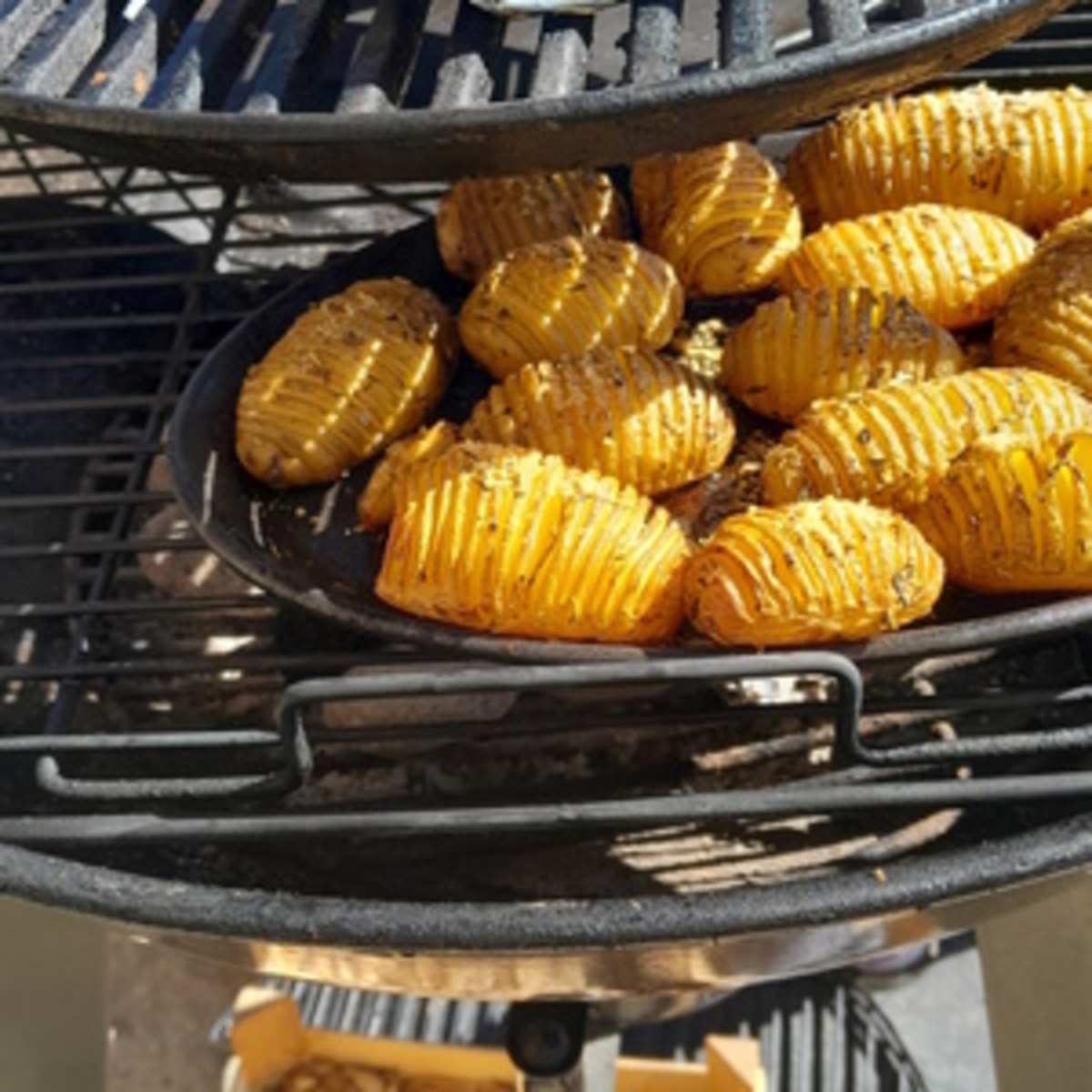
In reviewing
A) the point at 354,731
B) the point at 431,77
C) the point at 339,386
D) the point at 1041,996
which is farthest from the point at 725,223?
the point at 1041,996

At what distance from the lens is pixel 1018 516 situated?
1.23 meters

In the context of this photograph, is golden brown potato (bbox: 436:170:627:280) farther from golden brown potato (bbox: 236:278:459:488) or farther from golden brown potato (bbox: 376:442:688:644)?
golden brown potato (bbox: 376:442:688:644)

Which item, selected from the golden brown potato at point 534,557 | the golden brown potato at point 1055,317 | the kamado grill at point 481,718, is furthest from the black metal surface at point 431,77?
the golden brown potato at point 1055,317

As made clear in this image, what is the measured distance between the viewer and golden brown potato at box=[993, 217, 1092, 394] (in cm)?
144

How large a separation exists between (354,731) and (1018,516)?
0.62 metres

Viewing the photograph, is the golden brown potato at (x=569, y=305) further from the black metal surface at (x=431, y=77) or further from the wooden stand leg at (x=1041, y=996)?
the wooden stand leg at (x=1041, y=996)

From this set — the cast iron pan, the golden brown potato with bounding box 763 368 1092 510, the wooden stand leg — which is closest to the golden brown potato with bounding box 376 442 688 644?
the cast iron pan

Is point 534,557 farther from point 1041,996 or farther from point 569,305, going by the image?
point 1041,996

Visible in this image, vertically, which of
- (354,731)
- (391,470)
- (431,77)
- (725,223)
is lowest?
(354,731)

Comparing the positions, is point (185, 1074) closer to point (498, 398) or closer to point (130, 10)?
point (498, 398)

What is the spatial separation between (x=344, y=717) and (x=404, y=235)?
0.60m

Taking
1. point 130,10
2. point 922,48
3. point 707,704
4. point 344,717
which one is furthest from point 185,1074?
point 922,48

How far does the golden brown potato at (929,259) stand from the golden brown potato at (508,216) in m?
0.27

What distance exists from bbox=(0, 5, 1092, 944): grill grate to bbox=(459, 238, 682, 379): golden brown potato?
352 millimetres
